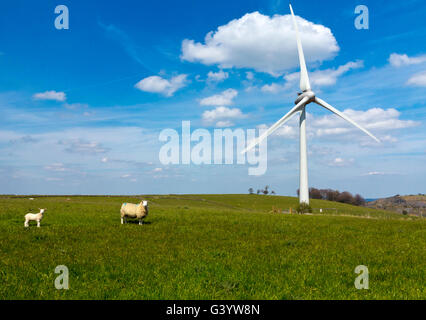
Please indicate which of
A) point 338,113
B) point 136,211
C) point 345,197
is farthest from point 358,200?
point 136,211

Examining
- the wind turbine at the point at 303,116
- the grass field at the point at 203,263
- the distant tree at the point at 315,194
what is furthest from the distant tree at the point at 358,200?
the grass field at the point at 203,263

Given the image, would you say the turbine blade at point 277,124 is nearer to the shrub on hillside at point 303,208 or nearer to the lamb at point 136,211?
the shrub on hillside at point 303,208

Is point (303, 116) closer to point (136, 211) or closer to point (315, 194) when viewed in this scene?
point (136, 211)

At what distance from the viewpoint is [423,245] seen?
623 inches

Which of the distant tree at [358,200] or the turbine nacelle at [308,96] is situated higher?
the turbine nacelle at [308,96]

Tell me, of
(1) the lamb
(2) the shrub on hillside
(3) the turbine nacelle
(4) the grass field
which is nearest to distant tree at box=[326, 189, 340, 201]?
(3) the turbine nacelle

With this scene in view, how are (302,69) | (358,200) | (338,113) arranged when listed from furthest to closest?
(358,200) < (302,69) < (338,113)

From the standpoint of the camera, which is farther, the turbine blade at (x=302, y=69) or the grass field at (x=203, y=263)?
the turbine blade at (x=302, y=69)

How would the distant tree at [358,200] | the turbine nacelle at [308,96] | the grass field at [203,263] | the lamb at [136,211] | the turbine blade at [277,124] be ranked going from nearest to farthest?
the grass field at [203,263] < the lamb at [136,211] < the turbine blade at [277,124] < the turbine nacelle at [308,96] < the distant tree at [358,200]

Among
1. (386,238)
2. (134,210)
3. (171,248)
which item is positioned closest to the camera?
(171,248)
